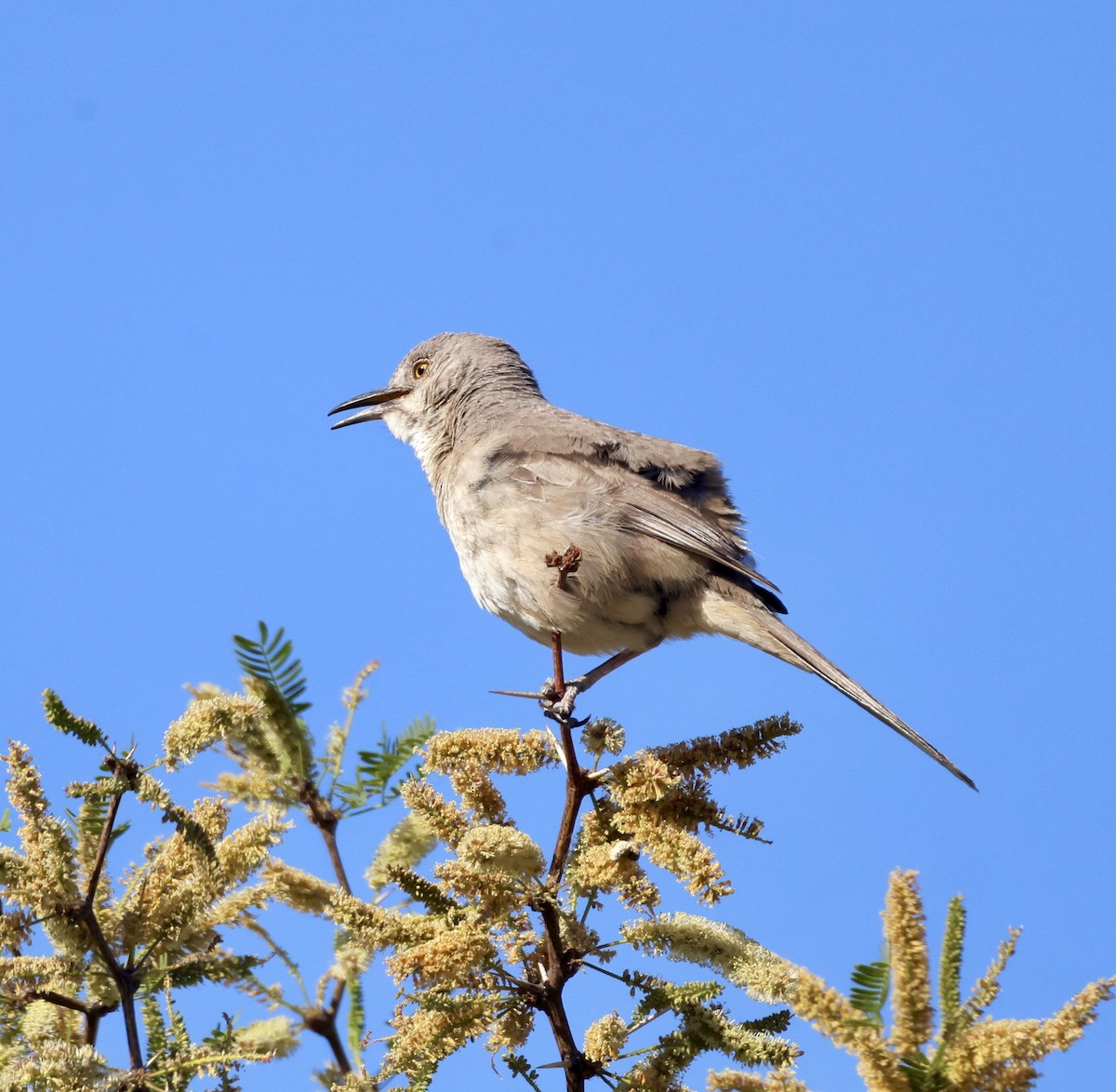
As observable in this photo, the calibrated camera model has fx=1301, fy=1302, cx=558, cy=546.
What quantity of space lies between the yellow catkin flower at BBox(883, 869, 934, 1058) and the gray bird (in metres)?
3.02

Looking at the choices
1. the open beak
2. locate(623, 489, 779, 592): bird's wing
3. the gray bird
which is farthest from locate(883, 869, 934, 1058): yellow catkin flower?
the open beak

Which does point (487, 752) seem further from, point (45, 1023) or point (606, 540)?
point (606, 540)

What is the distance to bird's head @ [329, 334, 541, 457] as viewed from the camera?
7461 millimetres

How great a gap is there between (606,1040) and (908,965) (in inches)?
44.9

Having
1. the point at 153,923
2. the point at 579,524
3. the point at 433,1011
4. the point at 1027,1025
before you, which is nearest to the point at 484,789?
the point at 433,1011

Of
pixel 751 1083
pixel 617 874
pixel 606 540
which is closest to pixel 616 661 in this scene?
pixel 606 540

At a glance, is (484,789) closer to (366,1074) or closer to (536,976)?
(536,976)

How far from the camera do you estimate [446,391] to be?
7750mm

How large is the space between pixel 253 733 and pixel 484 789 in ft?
3.63

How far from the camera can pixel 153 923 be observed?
10.9 ft

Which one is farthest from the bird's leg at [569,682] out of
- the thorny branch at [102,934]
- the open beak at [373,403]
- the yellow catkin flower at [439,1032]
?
the open beak at [373,403]

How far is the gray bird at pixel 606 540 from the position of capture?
5.77 meters

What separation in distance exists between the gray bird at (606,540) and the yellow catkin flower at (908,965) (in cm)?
302

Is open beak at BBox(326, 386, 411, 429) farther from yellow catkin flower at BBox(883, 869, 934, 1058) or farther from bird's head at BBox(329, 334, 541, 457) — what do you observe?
yellow catkin flower at BBox(883, 869, 934, 1058)
